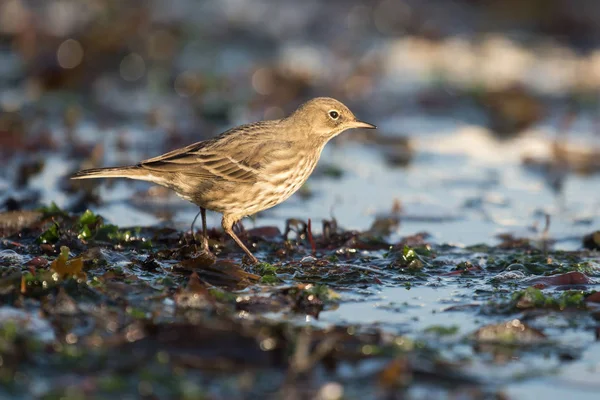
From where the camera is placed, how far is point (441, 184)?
1167cm

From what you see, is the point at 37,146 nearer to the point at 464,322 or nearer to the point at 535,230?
the point at 535,230

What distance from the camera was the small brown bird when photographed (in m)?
8.34

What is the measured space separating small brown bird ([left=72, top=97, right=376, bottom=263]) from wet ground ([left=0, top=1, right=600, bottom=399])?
387mm

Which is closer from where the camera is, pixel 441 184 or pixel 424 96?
pixel 441 184

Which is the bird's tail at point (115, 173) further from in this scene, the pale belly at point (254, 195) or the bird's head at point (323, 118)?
the bird's head at point (323, 118)

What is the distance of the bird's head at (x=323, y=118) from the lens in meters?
9.03

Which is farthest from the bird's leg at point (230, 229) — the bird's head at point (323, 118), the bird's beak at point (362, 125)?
the bird's beak at point (362, 125)

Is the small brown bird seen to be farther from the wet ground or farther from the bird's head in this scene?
the wet ground

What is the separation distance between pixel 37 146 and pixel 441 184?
502 centimetres

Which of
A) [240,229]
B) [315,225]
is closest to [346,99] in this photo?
[315,225]

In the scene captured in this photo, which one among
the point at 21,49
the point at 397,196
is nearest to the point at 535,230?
the point at 397,196

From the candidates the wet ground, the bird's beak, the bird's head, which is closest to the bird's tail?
the wet ground

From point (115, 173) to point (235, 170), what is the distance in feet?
3.48

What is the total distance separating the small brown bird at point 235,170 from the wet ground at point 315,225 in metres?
0.39
